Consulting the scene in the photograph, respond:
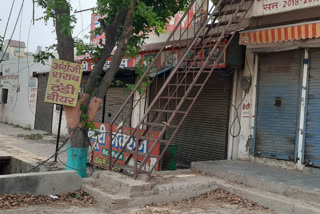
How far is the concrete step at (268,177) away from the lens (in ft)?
18.1

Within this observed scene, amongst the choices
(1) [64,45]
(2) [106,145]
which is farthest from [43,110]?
(1) [64,45]

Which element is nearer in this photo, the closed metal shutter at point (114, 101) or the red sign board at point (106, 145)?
the red sign board at point (106, 145)

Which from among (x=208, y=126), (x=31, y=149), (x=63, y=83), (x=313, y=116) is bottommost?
(x=31, y=149)

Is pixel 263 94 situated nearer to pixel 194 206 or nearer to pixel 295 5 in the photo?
pixel 295 5

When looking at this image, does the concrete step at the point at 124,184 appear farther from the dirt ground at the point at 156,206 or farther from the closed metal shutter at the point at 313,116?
the closed metal shutter at the point at 313,116

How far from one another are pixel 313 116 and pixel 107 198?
15.0 feet

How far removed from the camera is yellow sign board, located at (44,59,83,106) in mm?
7043

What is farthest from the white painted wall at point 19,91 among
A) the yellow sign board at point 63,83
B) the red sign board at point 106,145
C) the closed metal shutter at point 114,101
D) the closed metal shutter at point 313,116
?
the closed metal shutter at point 313,116

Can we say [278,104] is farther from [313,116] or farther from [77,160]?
[77,160]

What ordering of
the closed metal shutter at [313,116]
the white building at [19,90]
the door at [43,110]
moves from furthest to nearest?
1. the white building at [19,90]
2. the door at [43,110]
3. the closed metal shutter at [313,116]

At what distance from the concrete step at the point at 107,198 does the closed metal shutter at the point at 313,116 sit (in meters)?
4.06

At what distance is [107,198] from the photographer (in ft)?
18.4

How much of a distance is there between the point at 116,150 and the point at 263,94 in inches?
157

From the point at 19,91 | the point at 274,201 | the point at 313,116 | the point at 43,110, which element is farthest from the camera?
the point at 19,91
